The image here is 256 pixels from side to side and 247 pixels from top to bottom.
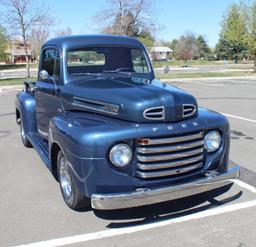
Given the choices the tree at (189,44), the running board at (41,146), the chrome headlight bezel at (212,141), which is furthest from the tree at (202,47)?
the chrome headlight bezel at (212,141)

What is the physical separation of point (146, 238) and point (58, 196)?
1.54m

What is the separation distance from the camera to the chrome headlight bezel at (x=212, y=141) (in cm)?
436

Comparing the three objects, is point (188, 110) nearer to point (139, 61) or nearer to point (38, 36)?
point (139, 61)

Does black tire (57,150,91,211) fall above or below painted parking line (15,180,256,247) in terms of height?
above

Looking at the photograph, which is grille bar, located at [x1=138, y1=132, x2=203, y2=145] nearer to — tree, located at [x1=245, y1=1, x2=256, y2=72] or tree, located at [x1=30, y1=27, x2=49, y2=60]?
tree, located at [x1=30, y1=27, x2=49, y2=60]

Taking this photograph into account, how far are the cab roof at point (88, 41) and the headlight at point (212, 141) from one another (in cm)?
216

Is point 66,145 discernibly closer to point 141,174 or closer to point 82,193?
point 82,193

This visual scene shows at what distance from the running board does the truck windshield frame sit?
118 cm

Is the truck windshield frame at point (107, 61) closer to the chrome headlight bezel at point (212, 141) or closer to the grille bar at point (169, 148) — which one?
the chrome headlight bezel at point (212, 141)

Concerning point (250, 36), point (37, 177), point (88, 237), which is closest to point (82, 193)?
point (88, 237)

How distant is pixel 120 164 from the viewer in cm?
389

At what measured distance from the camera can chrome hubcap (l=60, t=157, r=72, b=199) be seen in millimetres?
4533

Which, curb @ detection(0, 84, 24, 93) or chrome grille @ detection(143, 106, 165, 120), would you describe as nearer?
chrome grille @ detection(143, 106, 165, 120)

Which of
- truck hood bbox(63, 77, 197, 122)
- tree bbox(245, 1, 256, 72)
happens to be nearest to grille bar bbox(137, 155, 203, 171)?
truck hood bbox(63, 77, 197, 122)
